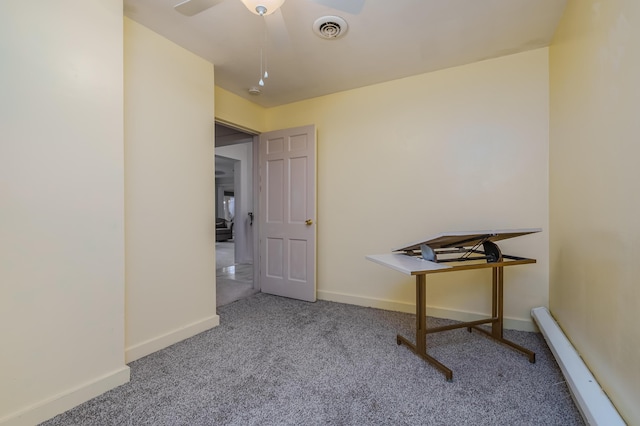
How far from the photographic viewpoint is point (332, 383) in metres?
1.79

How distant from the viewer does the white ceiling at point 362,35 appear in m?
1.96

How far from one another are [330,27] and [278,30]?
1.35 ft

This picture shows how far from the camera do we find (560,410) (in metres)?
1.52

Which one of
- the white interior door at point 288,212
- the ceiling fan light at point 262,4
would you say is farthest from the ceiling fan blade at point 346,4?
the white interior door at point 288,212

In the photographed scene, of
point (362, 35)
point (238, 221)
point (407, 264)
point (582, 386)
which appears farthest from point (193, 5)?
point (238, 221)

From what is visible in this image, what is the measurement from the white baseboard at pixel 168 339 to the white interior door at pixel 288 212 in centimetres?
109

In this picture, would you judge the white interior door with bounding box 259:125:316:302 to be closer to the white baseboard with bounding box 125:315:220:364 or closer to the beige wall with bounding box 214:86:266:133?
the beige wall with bounding box 214:86:266:133

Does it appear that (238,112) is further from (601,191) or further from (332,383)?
(601,191)

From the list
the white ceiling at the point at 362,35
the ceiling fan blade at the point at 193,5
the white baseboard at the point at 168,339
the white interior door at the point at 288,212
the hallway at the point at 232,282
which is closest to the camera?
the ceiling fan blade at the point at 193,5

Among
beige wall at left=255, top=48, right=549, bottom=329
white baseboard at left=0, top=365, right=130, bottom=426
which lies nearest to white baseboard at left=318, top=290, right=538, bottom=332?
beige wall at left=255, top=48, right=549, bottom=329

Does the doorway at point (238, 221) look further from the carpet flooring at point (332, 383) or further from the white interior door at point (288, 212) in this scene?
the carpet flooring at point (332, 383)

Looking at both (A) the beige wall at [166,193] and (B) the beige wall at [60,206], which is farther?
(A) the beige wall at [166,193]

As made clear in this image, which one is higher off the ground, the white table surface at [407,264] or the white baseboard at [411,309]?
the white table surface at [407,264]

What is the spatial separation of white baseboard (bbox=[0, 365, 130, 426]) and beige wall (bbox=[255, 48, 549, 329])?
2.20m
